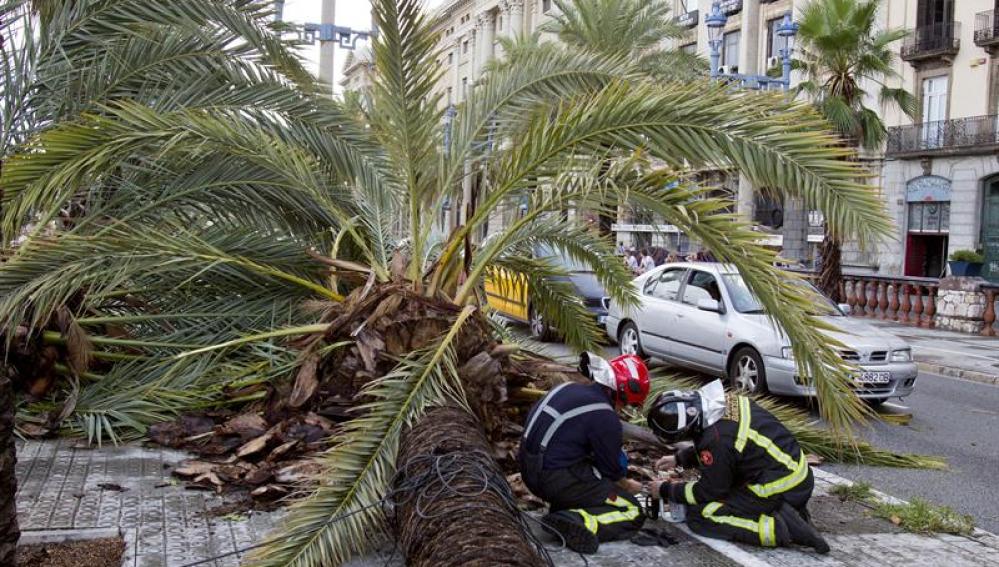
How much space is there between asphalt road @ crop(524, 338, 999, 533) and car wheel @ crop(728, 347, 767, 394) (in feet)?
4.20

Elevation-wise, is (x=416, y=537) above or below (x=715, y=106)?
below

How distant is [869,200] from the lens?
4.89 metres

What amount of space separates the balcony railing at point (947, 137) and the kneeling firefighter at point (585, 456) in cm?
2997

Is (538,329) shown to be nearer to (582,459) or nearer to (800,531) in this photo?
(582,459)

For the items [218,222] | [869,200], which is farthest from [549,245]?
[869,200]

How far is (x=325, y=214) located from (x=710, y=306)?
5.20 meters

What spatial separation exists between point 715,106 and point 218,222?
398cm

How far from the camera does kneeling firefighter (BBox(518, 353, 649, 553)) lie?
4977 millimetres

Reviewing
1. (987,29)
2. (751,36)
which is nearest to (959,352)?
(987,29)

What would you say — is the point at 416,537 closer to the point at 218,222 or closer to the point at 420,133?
the point at 420,133

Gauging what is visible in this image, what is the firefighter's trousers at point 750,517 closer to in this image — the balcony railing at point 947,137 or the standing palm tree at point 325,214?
the standing palm tree at point 325,214

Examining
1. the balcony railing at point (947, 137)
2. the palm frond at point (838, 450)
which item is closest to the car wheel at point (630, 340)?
the palm frond at point (838, 450)

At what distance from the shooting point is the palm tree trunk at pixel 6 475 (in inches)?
119

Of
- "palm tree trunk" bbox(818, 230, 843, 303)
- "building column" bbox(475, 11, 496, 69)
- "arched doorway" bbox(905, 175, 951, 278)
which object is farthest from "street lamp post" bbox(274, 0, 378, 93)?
"building column" bbox(475, 11, 496, 69)
